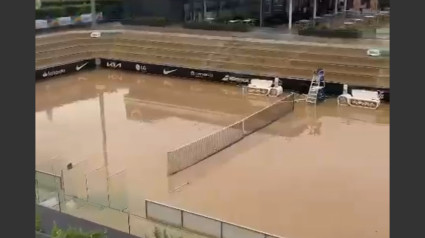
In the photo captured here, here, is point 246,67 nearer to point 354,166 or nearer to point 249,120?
point 249,120

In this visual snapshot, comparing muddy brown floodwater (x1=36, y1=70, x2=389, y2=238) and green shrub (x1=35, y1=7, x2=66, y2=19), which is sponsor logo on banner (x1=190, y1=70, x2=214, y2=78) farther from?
green shrub (x1=35, y1=7, x2=66, y2=19)

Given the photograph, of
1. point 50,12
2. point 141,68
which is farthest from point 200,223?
point 50,12

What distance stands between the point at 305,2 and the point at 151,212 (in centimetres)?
2988

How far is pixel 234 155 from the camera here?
16.9 metres

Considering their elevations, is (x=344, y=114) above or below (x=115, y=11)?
below

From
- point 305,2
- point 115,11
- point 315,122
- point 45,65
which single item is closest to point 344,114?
point 315,122

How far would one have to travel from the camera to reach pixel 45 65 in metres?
29.4

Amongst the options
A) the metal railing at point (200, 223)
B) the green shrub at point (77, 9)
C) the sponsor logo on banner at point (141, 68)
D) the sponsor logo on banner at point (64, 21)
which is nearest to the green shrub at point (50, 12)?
the green shrub at point (77, 9)

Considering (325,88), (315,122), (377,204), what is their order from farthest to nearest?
1. (325,88)
2. (315,122)
3. (377,204)

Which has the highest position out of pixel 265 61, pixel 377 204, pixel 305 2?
pixel 305 2

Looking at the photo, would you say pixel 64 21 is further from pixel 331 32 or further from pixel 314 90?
pixel 314 90

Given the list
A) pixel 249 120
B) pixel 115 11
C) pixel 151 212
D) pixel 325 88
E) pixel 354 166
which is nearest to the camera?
pixel 151 212

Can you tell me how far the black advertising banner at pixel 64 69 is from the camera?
28781 millimetres

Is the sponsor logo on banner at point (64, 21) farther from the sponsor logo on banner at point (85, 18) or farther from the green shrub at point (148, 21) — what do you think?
the green shrub at point (148, 21)
